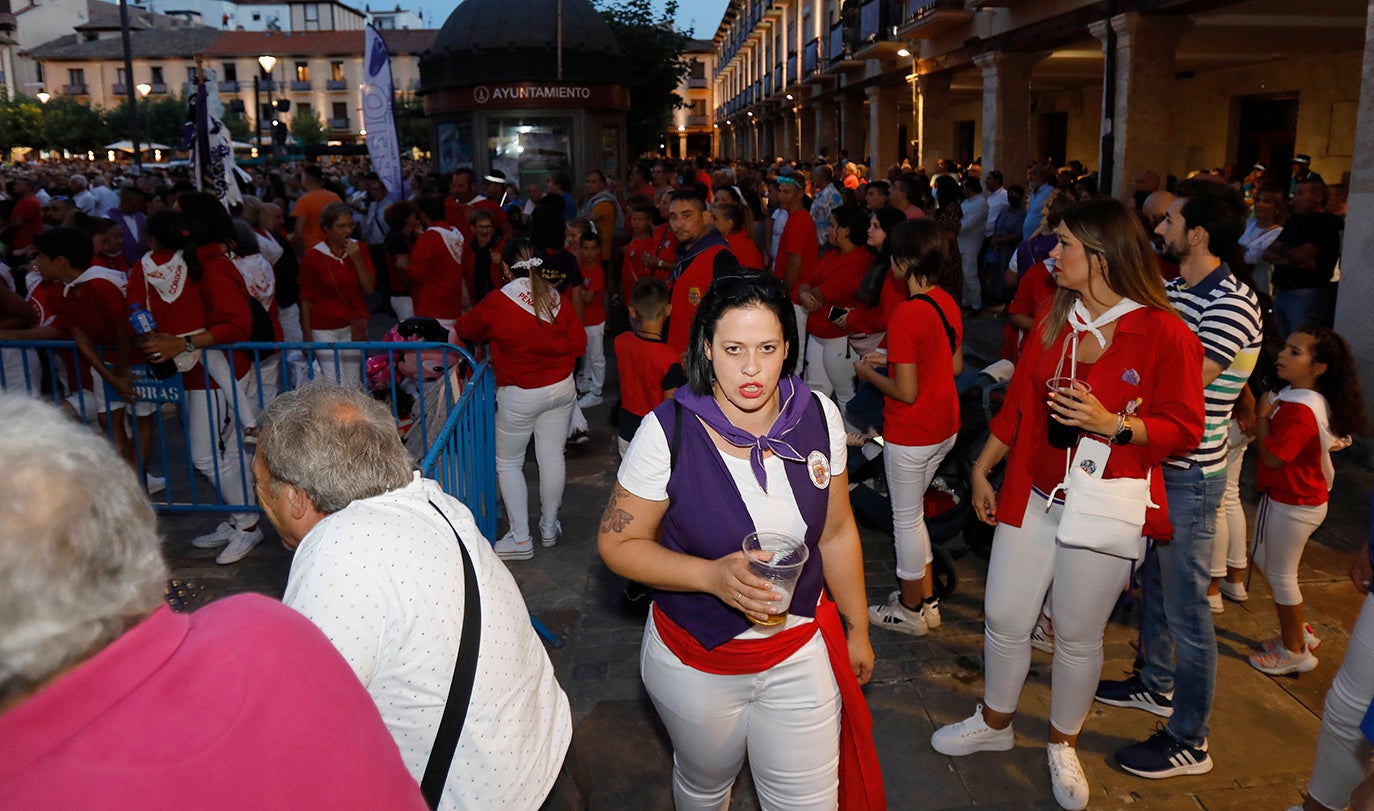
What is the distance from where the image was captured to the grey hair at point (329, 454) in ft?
7.22

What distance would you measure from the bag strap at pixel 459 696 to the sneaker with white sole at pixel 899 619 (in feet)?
10.3

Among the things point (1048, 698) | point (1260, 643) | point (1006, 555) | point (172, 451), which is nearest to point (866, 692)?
point (1048, 698)

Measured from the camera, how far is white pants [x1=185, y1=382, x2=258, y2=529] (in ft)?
19.4

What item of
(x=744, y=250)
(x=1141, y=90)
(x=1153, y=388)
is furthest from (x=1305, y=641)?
(x=1141, y=90)

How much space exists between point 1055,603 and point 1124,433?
658mm

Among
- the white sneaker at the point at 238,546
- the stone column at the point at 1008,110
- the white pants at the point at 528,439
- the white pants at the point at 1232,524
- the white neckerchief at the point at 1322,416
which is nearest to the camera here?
the white neckerchief at the point at 1322,416

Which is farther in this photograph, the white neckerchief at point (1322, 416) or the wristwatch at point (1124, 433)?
the white neckerchief at point (1322, 416)

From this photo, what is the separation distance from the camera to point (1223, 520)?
4875 millimetres

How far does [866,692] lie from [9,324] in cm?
591

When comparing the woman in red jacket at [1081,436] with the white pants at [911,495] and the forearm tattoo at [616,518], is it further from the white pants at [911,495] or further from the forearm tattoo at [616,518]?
the forearm tattoo at [616,518]

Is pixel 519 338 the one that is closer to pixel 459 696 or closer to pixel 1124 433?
pixel 1124 433

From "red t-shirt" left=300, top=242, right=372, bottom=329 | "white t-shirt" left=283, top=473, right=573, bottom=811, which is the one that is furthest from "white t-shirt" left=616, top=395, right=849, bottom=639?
"red t-shirt" left=300, top=242, right=372, bottom=329

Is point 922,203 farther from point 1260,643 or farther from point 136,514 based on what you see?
point 136,514

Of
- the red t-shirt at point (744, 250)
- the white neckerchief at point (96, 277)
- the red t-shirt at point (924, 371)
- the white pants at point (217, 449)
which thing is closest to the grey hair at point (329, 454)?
the red t-shirt at point (924, 371)
